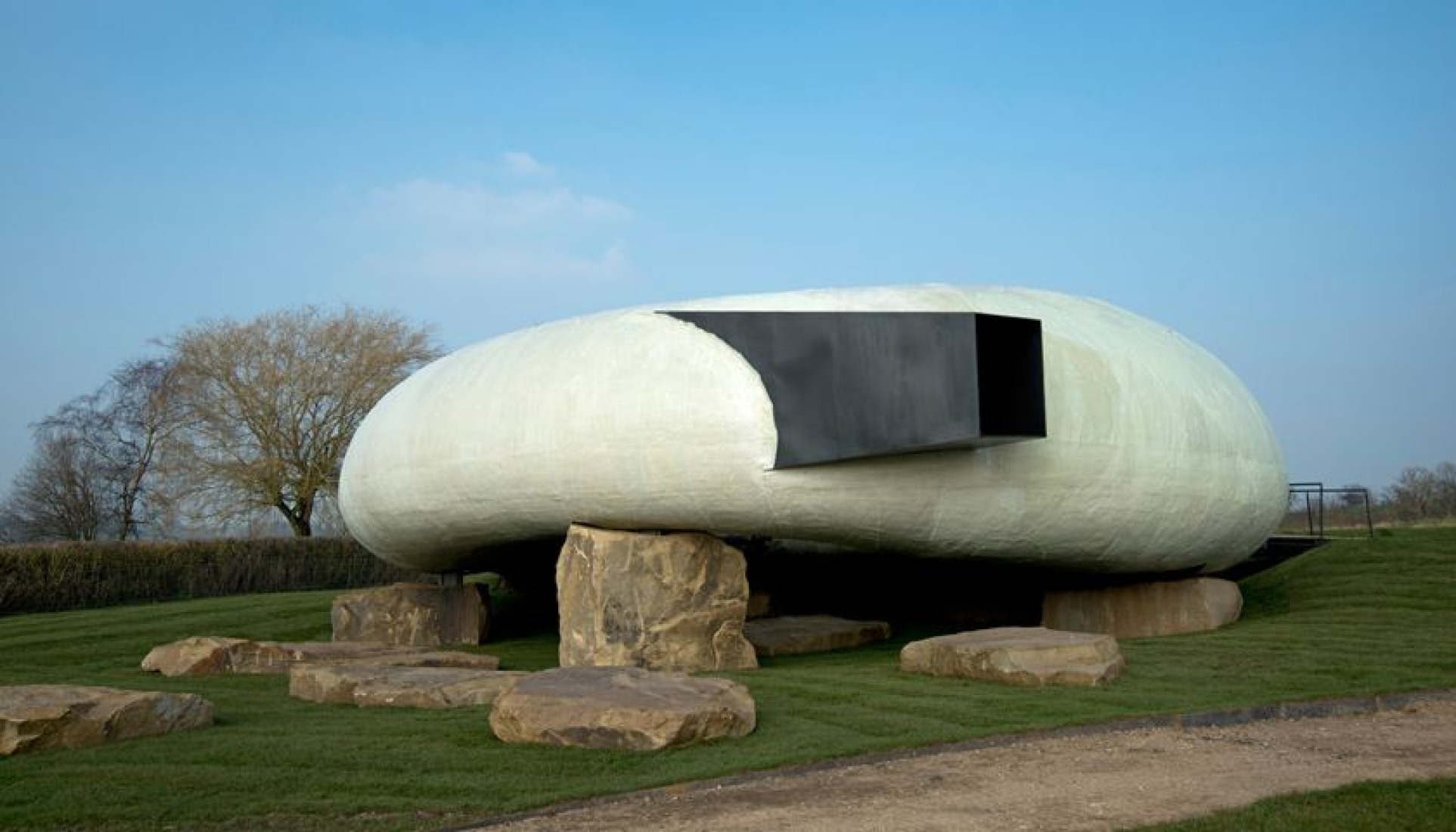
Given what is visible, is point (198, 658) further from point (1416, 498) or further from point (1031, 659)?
point (1416, 498)

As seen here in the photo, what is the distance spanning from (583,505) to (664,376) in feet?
5.48

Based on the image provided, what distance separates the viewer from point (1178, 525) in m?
14.7

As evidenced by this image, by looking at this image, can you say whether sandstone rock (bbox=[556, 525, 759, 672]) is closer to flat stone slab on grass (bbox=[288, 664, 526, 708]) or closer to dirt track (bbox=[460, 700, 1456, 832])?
flat stone slab on grass (bbox=[288, 664, 526, 708])

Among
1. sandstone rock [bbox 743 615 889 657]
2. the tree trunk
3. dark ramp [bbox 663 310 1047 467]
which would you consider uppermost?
dark ramp [bbox 663 310 1047 467]

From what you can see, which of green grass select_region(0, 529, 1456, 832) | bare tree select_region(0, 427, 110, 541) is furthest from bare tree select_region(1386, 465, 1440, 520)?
bare tree select_region(0, 427, 110, 541)

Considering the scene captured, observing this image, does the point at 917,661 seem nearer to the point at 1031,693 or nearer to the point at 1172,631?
the point at 1031,693

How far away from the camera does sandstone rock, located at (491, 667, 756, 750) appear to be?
8570 mm

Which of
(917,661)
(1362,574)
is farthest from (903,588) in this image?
(917,661)

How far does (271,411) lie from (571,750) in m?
32.6

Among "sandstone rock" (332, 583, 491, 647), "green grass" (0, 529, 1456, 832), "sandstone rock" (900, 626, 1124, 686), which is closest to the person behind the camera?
"green grass" (0, 529, 1456, 832)

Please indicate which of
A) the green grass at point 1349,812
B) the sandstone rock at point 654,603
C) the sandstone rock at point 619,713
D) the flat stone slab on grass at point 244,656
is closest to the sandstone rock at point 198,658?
the flat stone slab on grass at point 244,656

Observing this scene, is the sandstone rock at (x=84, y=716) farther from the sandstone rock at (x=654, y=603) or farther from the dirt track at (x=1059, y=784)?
the sandstone rock at (x=654, y=603)

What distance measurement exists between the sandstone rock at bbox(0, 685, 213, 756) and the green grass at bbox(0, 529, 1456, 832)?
0.19 meters

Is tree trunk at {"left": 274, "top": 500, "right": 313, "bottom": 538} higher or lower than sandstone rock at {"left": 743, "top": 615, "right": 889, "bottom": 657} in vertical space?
higher
